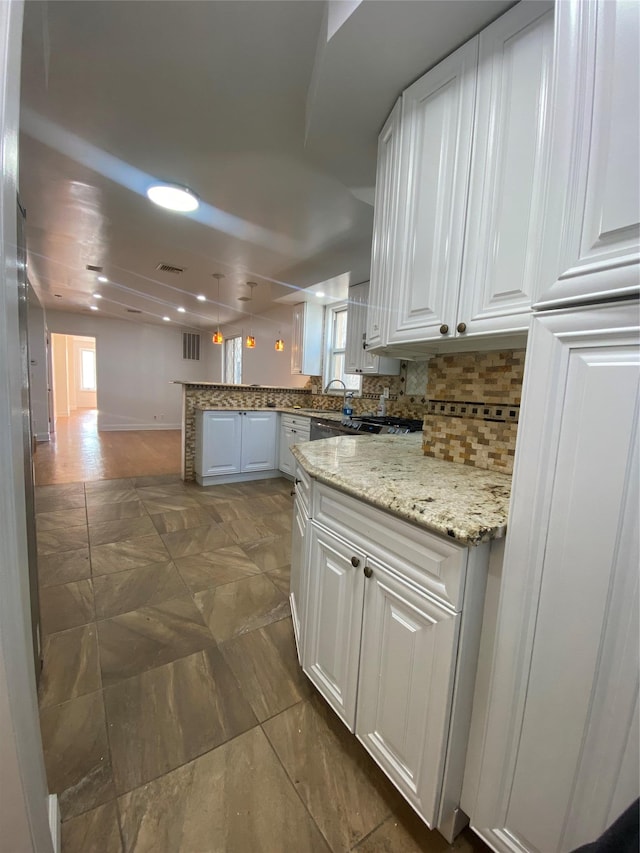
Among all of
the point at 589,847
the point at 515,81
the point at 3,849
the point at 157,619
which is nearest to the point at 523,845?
the point at 589,847

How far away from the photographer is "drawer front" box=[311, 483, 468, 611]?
0.83 m

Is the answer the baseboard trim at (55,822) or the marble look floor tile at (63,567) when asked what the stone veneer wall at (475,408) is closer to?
the baseboard trim at (55,822)

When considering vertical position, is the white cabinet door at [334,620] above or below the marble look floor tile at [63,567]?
above

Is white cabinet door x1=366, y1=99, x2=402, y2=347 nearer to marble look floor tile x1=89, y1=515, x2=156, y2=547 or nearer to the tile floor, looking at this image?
the tile floor

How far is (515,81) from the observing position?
99 centimetres

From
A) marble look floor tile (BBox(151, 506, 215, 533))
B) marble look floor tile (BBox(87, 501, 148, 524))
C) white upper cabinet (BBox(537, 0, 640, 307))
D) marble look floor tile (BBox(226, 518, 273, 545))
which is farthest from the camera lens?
marble look floor tile (BBox(87, 501, 148, 524))

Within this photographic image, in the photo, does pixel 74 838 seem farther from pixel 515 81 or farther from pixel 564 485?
pixel 515 81

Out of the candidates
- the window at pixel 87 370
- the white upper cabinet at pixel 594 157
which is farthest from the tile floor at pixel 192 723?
the window at pixel 87 370

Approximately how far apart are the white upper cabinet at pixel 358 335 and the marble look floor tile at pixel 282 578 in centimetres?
228

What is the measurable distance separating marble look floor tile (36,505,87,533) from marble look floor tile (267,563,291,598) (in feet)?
6.07

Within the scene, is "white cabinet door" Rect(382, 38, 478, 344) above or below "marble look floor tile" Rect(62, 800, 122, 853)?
above

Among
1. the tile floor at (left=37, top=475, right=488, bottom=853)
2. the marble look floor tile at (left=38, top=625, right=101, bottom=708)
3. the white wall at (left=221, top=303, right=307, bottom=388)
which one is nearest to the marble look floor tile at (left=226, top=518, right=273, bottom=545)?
the tile floor at (left=37, top=475, right=488, bottom=853)

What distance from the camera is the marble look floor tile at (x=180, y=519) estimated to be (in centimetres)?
294

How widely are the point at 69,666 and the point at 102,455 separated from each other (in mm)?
4642
